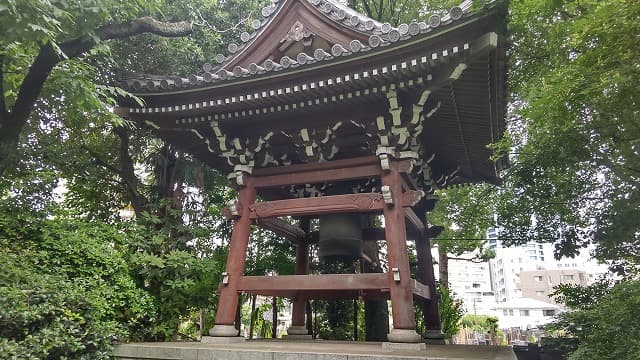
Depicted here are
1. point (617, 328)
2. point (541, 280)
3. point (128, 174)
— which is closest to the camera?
point (617, 328)

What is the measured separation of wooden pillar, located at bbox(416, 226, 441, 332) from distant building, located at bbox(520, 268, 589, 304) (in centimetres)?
5740

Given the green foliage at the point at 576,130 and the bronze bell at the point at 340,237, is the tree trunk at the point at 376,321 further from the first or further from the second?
the green foliage at the point at 576,130

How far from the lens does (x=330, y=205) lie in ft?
20.5

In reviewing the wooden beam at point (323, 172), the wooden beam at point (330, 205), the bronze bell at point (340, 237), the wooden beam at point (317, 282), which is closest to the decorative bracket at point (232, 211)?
the wooden beam at point (330, 205)

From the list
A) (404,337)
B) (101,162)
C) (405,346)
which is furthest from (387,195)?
(101,162)

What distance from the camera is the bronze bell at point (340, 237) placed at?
711 centimetres

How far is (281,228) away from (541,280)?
64038 millimetres

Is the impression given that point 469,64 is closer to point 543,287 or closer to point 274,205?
point 274,205

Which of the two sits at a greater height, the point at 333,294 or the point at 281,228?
the point at 281,228

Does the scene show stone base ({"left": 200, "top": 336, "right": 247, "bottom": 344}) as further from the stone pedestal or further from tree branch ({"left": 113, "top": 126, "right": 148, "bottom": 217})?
tree branch ({"left": 113, "top": 126, "right": 148, "bottom": 217})

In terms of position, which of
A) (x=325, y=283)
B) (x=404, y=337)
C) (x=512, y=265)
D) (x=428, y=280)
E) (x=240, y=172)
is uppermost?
(x=512, y=265)

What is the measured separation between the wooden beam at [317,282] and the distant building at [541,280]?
6054cm

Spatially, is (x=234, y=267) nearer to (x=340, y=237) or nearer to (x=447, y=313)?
(x=340, y=237)

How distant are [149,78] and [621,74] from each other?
21.2 feet
